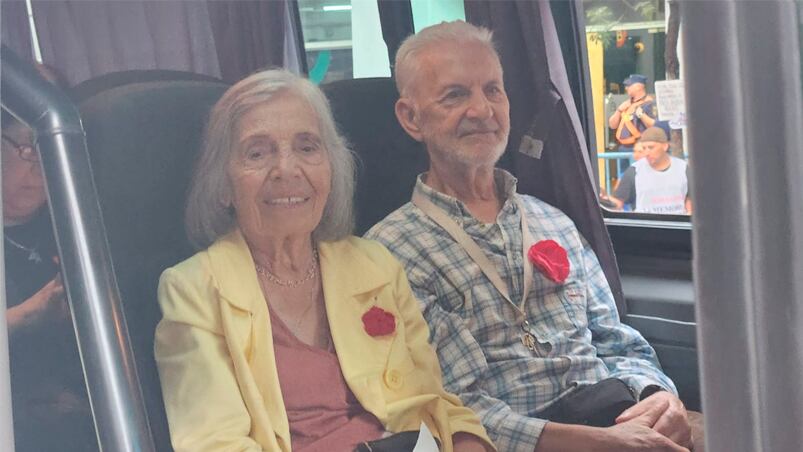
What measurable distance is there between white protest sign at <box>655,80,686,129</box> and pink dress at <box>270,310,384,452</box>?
0.44m

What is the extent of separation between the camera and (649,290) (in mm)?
1031

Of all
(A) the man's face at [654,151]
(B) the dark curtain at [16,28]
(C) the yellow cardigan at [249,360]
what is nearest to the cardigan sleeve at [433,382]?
(C) the yellow cardigan at [249,360]

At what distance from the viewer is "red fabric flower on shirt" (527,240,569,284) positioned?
1.02 m

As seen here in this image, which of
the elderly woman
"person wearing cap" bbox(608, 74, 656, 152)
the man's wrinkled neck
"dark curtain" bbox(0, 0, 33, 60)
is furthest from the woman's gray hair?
"person wearing cap" bbox(608, 74, 656, 152)

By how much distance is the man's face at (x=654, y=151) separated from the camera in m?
0.92

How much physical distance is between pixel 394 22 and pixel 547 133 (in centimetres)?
23

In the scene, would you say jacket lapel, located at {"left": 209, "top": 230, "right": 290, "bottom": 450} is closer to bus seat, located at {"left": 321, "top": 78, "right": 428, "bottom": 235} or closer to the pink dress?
the pink dress

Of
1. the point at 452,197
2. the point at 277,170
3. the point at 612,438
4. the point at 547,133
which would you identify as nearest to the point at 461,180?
the point at 452,197

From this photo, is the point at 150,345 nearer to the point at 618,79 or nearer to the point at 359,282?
the point at 359,282

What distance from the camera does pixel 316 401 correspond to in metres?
0.93

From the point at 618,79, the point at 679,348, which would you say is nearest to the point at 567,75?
the point at 618,79

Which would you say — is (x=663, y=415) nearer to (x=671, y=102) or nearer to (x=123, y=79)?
(x=671, y=102)

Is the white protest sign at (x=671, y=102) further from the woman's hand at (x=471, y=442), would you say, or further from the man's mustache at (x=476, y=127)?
the woman's hand at (x=471, y=442)

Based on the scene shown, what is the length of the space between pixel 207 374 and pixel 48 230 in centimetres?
23
